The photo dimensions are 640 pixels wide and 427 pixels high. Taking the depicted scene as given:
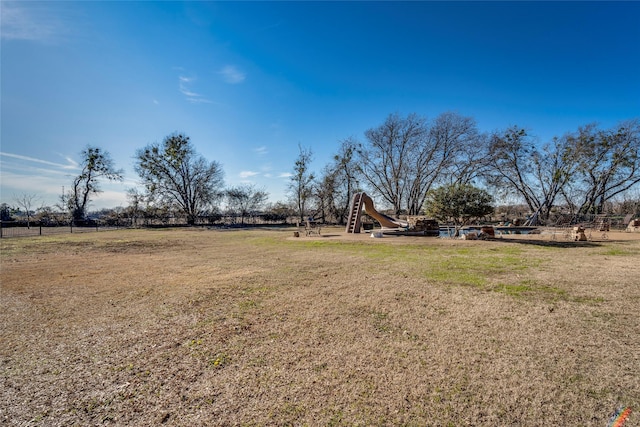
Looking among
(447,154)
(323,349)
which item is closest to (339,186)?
Result: (447,154)

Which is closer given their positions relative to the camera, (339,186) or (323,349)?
(323,349)

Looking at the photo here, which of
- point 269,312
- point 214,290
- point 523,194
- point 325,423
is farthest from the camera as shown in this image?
point 523,194

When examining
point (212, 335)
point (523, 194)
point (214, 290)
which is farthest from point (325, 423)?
point (523, 194)

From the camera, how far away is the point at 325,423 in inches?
79.4

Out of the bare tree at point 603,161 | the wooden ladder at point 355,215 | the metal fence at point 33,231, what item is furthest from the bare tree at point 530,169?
the metal fence at point 33,231

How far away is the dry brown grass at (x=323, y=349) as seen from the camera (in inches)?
84.7

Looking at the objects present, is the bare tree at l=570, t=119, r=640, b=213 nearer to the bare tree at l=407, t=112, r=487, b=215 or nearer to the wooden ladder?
the bare tree at l=407, t=112, r=487, b=215

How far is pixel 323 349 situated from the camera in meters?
3.05

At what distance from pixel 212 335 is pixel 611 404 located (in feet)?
12.6

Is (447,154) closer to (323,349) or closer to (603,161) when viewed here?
(603,161)

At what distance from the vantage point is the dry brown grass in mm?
2152

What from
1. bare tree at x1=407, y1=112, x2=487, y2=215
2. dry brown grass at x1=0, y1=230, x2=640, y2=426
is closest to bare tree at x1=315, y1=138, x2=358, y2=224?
bare tree at x1=407, y1=112, x2=487, y2=215

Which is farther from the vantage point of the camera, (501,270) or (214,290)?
(501,270)

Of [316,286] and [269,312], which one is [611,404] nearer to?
[269,312]
